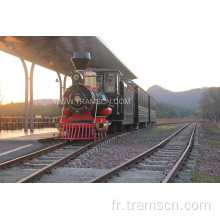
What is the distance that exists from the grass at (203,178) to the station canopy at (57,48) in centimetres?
770

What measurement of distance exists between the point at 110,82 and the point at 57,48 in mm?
4021

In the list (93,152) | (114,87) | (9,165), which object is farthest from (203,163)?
(114,87)

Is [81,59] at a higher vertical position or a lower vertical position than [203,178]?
higher

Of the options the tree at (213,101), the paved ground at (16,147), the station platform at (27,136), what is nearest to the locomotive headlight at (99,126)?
the paved ground at (16,147)

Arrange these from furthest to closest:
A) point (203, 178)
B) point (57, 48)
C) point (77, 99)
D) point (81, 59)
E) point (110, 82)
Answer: point (57, 48) → point (110, 82) → point (81, 59) → point (77, 99) → point (203, 178)

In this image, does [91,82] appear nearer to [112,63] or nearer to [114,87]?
[114,87]

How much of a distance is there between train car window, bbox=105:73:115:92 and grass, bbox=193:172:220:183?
21.4ft

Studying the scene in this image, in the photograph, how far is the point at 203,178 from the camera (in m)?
4.77

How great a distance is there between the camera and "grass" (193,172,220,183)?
4.57 meters

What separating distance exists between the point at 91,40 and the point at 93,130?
4254mm

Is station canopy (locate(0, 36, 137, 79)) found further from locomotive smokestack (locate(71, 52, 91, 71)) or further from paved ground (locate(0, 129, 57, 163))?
paved ground (locate(0, 129, 57, 163))

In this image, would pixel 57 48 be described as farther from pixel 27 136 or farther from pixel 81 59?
pixel 27 136

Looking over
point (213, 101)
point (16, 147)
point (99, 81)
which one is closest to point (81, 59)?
point (99, 81)

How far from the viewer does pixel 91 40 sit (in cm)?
1173
